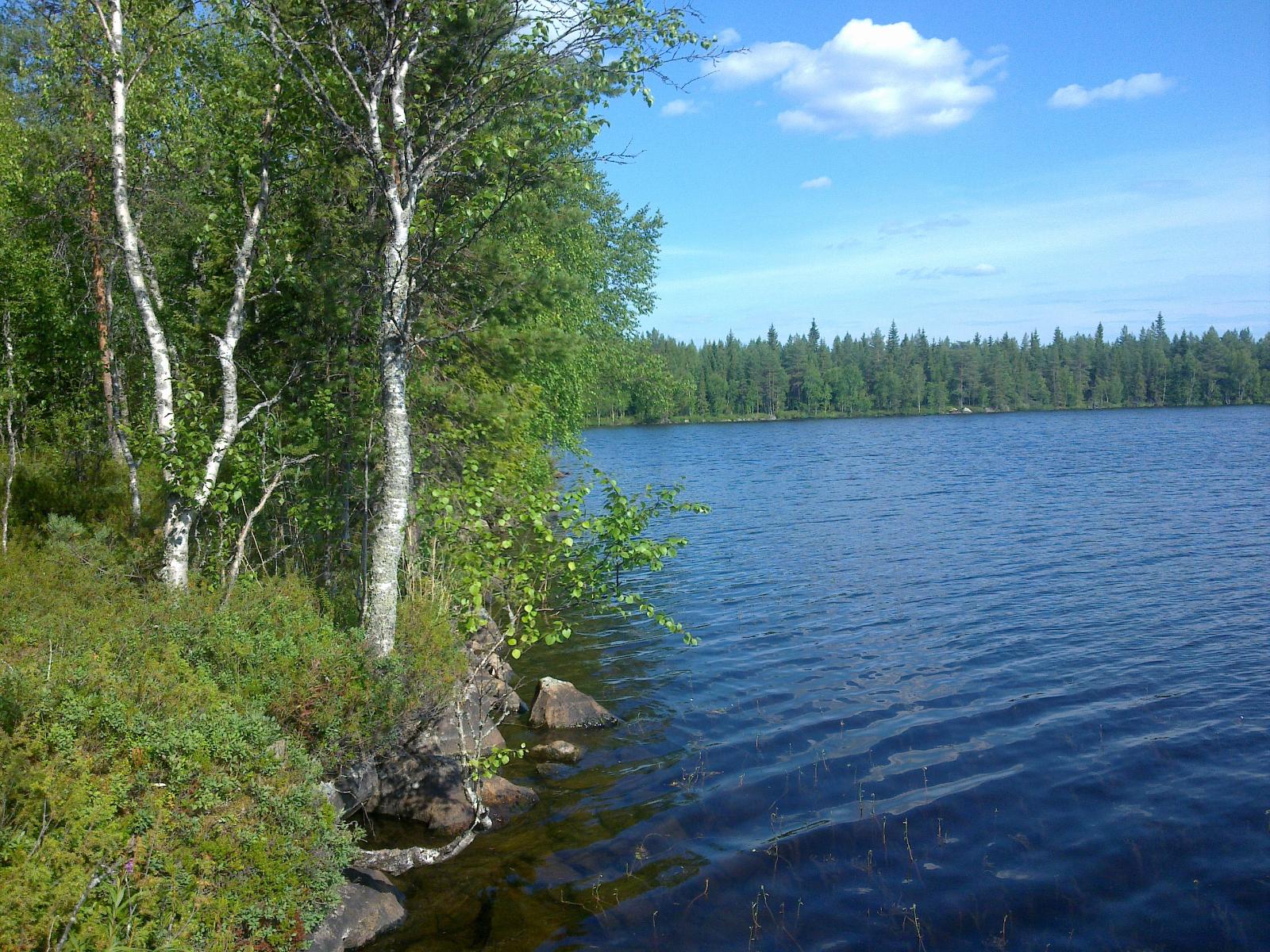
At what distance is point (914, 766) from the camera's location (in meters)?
11.5

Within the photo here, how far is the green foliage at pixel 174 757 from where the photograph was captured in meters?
5.57

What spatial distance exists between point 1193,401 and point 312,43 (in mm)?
167543

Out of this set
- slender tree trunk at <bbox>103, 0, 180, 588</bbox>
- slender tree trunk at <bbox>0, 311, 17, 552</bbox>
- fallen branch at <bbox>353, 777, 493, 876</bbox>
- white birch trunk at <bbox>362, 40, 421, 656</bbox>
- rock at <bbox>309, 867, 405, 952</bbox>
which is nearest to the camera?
rock at <bbox>309, 867, 405, 952</bbox>

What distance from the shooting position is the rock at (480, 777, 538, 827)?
34.1ft

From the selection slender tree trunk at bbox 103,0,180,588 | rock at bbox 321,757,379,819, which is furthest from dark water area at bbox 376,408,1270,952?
slender tree trunk at bbox 103,0,180,588

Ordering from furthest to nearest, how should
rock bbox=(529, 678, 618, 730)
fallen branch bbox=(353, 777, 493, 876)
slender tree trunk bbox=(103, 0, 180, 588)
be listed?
1. rock bbox=(529, 678, 618, 730)
2. slender tree trunk bbox=(103, 0, 180, 588)
3. fallen branch bbox=(353, 777, 493, 876)

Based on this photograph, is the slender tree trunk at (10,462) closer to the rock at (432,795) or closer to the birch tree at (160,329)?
the birch tree at (160,329)

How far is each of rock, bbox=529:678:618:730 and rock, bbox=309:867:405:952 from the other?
495 centimetres

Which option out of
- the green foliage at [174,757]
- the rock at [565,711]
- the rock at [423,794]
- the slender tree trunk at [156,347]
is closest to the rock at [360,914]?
the green foliage at [174,757]

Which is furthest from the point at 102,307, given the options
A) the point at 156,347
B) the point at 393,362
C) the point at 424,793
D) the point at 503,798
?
the point at 503,798

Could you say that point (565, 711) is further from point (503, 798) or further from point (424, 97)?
point (424, 97)

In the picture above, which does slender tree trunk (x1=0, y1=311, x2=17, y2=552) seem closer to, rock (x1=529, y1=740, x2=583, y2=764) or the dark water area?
rock (x1=529, y1=740, x2=583, y2=764)

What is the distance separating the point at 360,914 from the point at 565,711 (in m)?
5.77

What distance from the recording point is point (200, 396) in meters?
11.2
